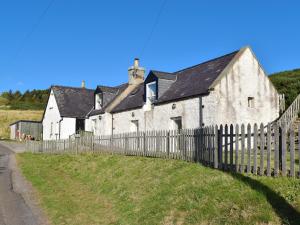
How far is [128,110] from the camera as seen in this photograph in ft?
99.6

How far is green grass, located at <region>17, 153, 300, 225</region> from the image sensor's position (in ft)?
25.4

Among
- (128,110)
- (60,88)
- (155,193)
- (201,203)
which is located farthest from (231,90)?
(60,88)

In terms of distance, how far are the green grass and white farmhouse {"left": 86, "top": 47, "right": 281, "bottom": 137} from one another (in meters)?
7.33

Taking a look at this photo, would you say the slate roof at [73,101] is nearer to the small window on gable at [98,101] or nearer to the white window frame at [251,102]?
the small window on gable at [98,101]

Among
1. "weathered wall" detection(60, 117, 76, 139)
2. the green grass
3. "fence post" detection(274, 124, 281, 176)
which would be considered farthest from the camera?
"weathered wall" detection(60, 117, 76, 139)

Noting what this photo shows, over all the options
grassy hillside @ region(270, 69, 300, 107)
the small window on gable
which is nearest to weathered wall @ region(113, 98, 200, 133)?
the small window on gable

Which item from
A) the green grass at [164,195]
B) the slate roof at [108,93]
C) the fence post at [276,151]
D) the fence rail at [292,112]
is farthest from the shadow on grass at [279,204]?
the slate roof at [108,93]

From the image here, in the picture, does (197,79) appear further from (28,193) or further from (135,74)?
(28,193)

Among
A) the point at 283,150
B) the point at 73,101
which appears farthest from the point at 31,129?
the point at 283,150

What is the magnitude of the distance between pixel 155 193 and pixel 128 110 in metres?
19.9

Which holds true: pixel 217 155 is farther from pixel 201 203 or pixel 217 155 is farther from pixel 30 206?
pixel 30 206

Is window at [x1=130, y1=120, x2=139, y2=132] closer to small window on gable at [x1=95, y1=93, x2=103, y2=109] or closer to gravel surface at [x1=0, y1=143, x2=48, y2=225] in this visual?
small window on gable at [x1=95, y1=93, x2=103, y2=109]

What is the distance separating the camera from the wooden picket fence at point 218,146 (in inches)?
376

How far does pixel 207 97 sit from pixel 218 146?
10217mm
